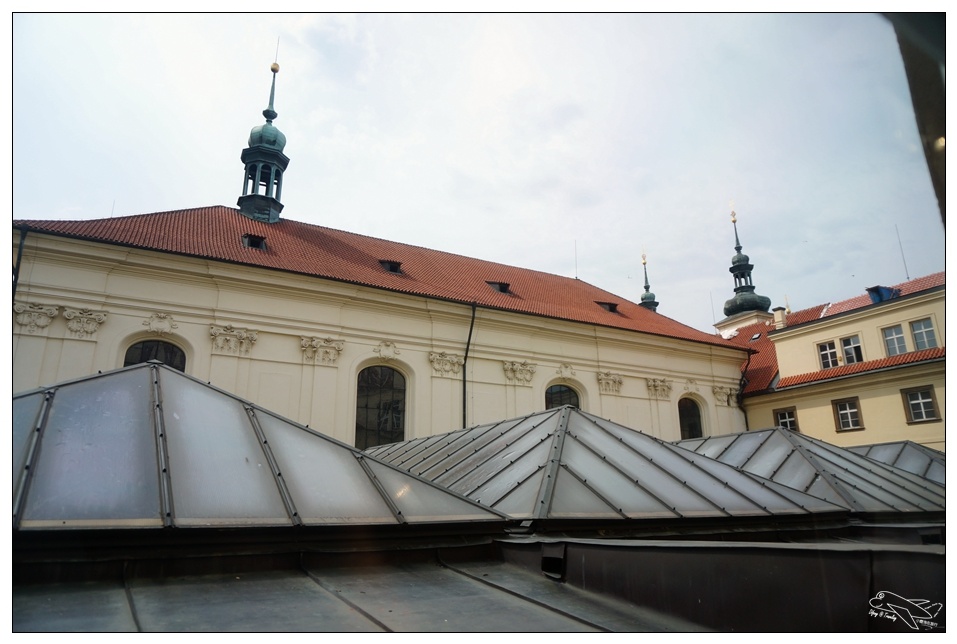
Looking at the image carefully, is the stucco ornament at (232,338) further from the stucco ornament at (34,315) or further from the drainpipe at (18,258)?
the drainpipe at (18,258)

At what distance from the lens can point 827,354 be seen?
22.1 metres

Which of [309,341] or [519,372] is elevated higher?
[309,341]

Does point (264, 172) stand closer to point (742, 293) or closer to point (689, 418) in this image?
point (689, 418)

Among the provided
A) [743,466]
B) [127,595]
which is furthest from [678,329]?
[127,595]

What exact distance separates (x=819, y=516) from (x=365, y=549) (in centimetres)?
464

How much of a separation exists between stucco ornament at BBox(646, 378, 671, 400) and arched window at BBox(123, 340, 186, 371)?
15.7 meters

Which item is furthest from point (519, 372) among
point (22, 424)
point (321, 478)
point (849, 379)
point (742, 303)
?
point (742, 303)

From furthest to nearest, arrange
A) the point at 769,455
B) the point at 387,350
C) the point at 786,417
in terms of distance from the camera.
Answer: the point at 786,417 → the point at 387,350 → the point at 769,455

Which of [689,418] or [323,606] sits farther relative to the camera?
[689,418]

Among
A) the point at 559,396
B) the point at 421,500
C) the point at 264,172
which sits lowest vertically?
the point at 421,500

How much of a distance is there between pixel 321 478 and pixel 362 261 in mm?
16544

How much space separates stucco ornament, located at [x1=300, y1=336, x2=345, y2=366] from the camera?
16625 millimetres

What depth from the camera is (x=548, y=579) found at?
3557mm

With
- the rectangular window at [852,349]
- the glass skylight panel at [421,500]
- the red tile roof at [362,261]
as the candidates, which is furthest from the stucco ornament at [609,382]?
the glass skylight panel at [421,500]
